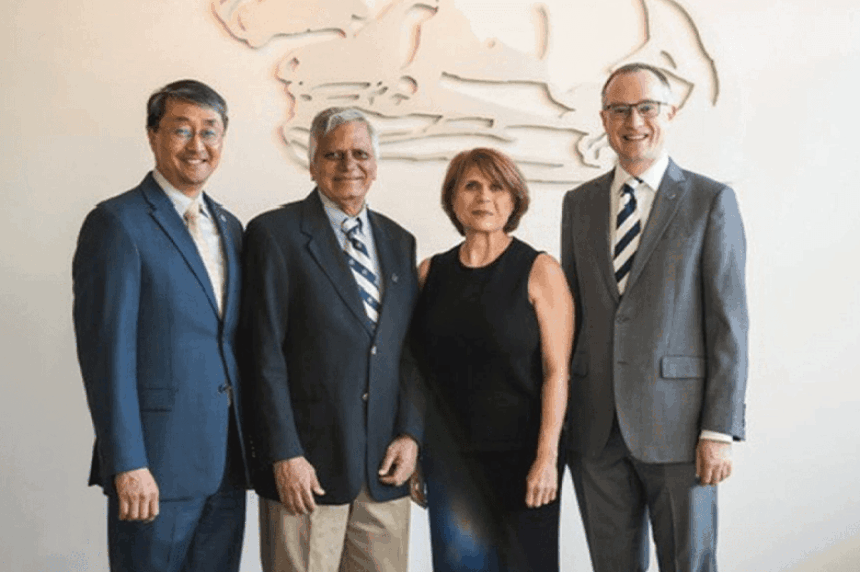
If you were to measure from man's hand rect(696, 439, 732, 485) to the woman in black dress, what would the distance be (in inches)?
13.9

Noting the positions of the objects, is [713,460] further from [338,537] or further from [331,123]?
[331,123]

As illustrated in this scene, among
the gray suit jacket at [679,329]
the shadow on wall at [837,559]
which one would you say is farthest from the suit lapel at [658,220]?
the shadow on wall at [837,559]

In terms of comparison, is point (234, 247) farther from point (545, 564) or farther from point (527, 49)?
point (527, 49)

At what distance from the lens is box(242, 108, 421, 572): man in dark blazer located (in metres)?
2.28

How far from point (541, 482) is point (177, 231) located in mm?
1061

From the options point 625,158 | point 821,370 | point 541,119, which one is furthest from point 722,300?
point 821,370

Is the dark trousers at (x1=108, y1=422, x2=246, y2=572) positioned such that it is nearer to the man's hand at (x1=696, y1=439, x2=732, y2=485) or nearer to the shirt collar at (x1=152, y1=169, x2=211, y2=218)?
the shirt collar at (x1=152, y1=169, x2=211, y2=218)

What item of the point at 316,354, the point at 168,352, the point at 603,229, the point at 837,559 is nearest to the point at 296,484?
the point at 316,354

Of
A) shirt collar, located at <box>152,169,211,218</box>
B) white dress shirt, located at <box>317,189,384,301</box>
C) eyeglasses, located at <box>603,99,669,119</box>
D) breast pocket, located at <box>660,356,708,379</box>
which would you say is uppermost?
eyeglasses, located at <box>603,99,669,119</box>

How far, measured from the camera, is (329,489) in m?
2.32

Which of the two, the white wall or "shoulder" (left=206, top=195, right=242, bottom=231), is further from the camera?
the white wall

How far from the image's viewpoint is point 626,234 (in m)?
2.47

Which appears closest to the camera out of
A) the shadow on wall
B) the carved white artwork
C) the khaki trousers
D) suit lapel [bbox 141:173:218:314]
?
suit lapel [bbox 141:173:218:314]

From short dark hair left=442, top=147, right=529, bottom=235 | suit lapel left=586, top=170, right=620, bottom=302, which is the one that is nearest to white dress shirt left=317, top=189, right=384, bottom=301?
short dark hair left=442, top=147, right=529, bottom=235
